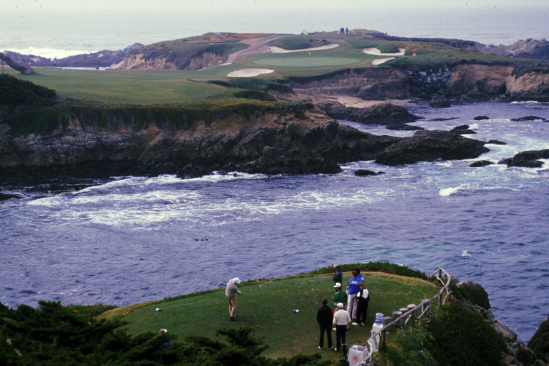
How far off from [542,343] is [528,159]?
40.2 m

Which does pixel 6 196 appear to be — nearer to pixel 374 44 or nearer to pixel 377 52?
pixel 377 52

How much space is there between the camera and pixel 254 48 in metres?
143

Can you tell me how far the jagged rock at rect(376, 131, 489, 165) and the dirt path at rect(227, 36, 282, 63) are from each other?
2732 inches

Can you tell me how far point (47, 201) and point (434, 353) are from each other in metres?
40.1

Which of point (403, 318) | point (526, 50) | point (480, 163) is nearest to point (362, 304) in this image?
point (403, 318)

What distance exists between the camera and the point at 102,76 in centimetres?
9075

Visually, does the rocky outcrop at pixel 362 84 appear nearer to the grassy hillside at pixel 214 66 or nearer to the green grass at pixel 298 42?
the grassy hillside at pixel 214 66

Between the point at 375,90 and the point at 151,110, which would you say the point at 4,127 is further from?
the point at 375,90

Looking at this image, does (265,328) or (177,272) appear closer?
(265,328)

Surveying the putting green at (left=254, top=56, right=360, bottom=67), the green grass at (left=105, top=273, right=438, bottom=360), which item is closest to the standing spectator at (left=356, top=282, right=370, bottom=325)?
the green grass at (left=105, top=273, right=438, bottom=360)

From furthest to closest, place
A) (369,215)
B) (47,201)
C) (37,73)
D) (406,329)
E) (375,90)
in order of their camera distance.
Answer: (375,90)
(37,73)
(47,201)
(369,215)
(406,329)

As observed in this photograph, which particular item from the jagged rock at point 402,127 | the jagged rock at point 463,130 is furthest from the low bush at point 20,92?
the jagged rock at point 463,130

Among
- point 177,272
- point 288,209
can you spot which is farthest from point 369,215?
point 177,272

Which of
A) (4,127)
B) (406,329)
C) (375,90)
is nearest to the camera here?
(406,329)
